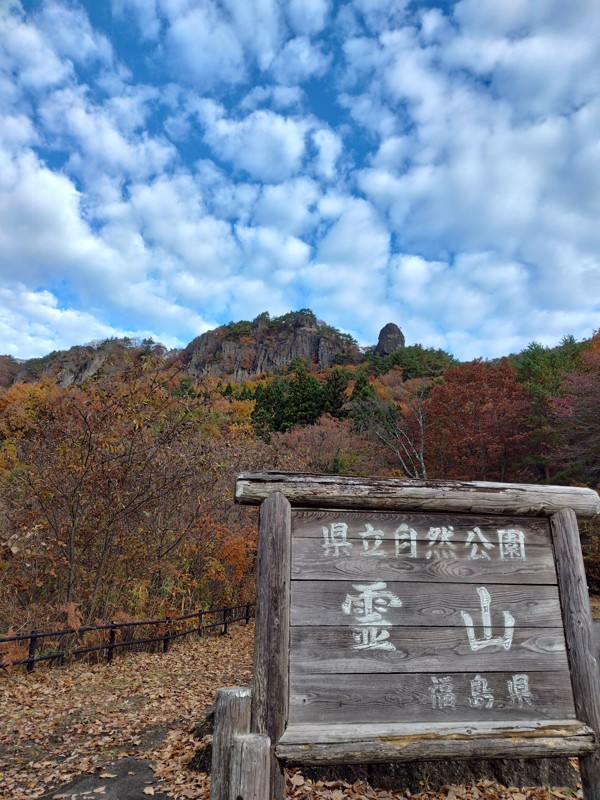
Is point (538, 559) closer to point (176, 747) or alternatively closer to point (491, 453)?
point (176, 747)

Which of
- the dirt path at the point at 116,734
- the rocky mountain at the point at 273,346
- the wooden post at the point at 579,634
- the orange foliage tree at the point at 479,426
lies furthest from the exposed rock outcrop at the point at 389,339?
the wooden post at the point at 579,634

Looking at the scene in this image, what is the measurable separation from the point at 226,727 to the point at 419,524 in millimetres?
1407

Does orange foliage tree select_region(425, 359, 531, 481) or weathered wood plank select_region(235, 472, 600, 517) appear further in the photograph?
orange foliage tree select_region(425, 359, 531, 481)

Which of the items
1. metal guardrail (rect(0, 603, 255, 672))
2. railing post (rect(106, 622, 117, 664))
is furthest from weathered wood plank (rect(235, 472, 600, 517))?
railing post (rect(106, 622, 117, 664))

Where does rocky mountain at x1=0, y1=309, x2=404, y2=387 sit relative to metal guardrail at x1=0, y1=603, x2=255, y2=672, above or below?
above

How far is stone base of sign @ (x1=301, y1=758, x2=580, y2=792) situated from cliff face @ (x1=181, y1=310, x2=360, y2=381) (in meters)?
63.1

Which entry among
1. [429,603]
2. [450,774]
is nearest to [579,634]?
Result: [429,603]

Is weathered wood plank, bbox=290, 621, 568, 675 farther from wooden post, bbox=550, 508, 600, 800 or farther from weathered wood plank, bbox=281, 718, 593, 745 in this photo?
weathered wood plank, bbox=281, 718, 593, 745

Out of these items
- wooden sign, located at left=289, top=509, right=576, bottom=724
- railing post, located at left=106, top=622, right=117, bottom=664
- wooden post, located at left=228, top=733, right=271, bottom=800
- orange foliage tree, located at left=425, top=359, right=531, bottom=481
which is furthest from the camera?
orange foliage tree, located at left=425, top=359, right=531, bottom=481

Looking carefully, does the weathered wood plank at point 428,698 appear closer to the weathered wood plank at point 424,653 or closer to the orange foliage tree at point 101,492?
the weathered wood plank at point 424,653

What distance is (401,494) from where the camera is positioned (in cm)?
255

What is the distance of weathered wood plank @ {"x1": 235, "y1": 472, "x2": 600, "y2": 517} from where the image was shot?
2508 millimetres

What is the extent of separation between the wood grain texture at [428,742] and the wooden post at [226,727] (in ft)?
0.70

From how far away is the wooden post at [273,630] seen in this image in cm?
221
